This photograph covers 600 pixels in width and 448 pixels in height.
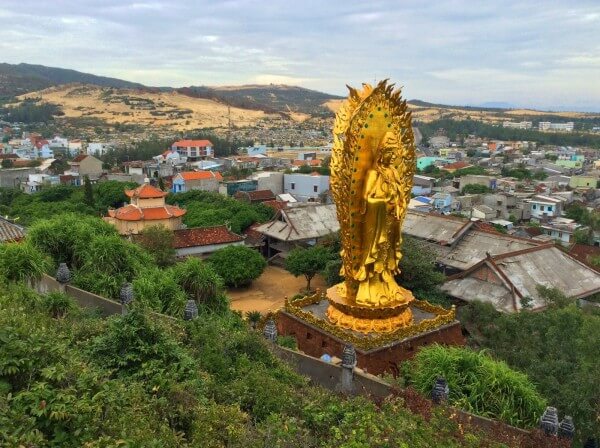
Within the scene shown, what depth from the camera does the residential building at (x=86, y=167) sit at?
55625mm

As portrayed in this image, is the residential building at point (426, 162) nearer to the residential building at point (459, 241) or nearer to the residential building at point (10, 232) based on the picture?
the residential building at point (459, 241)

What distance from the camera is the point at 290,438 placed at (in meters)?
5.64

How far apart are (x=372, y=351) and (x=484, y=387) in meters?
3.39

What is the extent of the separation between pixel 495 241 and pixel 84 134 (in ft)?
358

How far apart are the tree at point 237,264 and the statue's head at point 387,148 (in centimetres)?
1377

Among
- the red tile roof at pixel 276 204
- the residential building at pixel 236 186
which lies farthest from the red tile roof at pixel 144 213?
the residential building at pixel 236 186

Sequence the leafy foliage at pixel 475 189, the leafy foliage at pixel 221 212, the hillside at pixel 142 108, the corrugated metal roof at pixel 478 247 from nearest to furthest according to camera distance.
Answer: the corrugated metal roof at pixel 478 247, the leafy foliage at pixel 221 212, the leafy foliage at pixel 475 189, the hillside at pixel 142 108

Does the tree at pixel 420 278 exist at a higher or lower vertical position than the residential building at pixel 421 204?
higher

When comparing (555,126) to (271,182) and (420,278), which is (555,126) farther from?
(420,278)

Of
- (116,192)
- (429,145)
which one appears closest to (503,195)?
(116,192)

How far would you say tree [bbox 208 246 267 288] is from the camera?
25.1m

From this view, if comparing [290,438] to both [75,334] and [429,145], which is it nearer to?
[75,334]

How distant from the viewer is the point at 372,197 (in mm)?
12586

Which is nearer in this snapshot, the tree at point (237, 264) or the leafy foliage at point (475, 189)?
the tree at point (237, 264)
